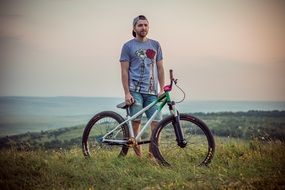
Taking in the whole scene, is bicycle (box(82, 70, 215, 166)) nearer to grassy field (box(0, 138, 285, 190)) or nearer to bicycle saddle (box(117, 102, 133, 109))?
bicycle saddle (box(117, 102, 133, 109))

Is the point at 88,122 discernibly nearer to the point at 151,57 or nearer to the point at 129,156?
the point at 129,156

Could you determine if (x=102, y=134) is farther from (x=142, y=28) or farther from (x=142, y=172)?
(x=142, y=28)

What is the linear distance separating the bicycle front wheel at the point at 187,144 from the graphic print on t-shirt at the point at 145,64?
2.46 feet

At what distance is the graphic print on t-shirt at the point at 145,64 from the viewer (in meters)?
6.48

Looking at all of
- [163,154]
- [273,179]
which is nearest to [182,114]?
[163,154]

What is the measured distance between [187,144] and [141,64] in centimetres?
137

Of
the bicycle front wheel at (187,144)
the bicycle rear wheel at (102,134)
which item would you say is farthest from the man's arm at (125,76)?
the bicycle front wheel at (187,144)

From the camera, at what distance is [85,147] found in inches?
271

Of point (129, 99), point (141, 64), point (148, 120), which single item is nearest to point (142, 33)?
point (141, 64)

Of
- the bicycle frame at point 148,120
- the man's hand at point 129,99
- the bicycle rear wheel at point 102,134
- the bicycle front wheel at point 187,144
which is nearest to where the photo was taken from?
the bicycle front wheel at point 187,144

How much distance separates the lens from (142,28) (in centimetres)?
647

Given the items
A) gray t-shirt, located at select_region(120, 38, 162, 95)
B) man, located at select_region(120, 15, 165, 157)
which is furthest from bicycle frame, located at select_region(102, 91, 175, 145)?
gray t-shirt, located at select_region(120, 38, 162, 95)

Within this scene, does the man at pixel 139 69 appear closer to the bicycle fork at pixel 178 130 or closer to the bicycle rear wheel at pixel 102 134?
the bicycle rear wheel at pixel 102 134

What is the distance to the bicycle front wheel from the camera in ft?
19.5
